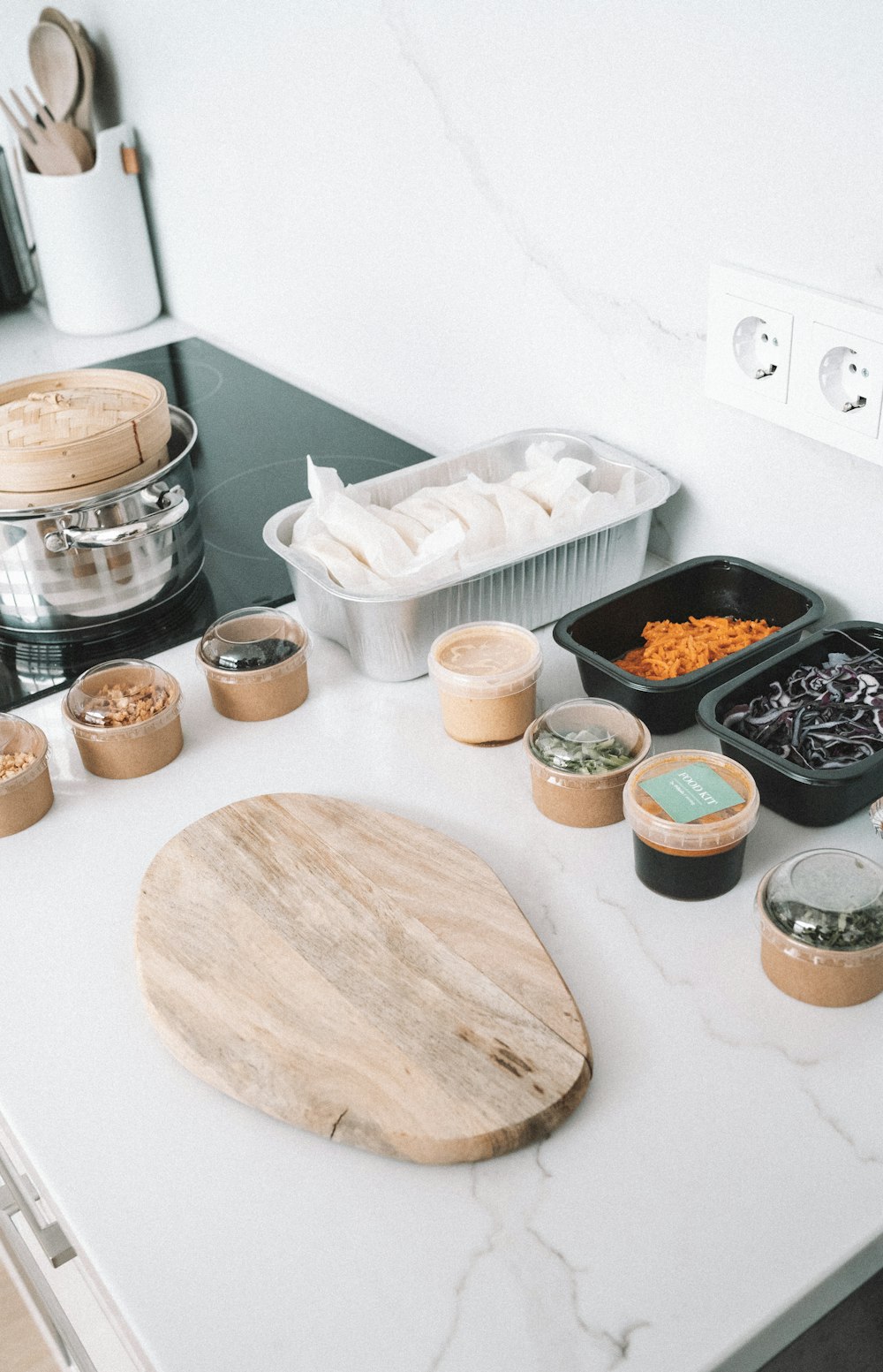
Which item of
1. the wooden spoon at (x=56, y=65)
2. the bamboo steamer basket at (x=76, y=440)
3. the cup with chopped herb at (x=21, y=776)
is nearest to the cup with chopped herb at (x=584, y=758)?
the cup with chopped herb at (x=21, y=776)

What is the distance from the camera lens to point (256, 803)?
0.89 meters

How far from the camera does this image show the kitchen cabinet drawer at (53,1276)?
757 mm

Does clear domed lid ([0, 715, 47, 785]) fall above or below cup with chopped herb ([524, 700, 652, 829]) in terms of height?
above

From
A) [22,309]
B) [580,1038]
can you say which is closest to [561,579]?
[580,1038]

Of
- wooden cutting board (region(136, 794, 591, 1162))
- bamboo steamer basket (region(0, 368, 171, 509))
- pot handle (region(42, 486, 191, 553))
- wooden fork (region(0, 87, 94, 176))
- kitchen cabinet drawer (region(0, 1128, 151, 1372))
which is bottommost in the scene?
kitchen cabinet drawer (region(0, 1128, 151, 1372))

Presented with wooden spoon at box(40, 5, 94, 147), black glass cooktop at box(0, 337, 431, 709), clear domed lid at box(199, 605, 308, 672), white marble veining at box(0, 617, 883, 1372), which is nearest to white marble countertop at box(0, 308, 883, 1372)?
white marble veining at box(0, 617, 883, 1372)

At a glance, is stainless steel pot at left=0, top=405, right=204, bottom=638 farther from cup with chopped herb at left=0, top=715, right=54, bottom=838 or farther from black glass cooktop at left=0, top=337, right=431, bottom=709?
cup with chopped herb at left=0, top=715, right=54, bottom=838

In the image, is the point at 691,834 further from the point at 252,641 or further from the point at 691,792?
the point at 252,641

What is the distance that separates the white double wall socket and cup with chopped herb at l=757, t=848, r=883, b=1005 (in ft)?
1.10

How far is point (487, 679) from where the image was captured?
929 mm

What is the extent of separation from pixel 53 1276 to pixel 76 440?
677mm

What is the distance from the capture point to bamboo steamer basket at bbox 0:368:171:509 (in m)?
1.04

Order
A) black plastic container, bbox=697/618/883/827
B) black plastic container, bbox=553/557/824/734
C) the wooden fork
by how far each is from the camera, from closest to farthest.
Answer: black plastic container, bbox=697/618/883/827, black plastic container, bbox=553/557/824/734, the wooden fork

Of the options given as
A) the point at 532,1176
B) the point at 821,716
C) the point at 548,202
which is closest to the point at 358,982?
the point at 532,1176
